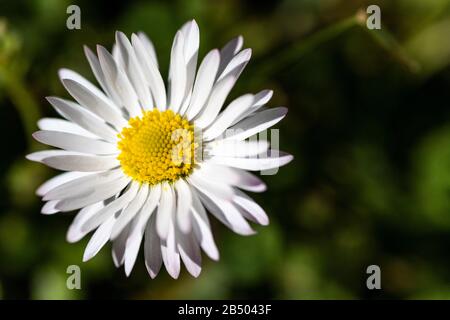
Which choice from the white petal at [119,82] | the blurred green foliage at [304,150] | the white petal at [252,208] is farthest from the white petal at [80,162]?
the blurred green foliage at [304,150]

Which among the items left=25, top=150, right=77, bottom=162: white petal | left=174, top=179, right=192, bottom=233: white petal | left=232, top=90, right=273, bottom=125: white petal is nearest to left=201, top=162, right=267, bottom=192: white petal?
left=174, top=179, right=192, bottom=233: white petal

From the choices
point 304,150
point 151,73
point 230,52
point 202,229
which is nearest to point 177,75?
point 151,73

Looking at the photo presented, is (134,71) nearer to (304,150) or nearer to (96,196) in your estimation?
(96,196)

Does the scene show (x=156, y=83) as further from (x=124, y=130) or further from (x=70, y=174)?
(x=70, y=174)

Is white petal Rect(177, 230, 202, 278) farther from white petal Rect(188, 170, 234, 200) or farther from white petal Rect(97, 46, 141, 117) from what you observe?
white petal Rect(97, 46, 141, 117)

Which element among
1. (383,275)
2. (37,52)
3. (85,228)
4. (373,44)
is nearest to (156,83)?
(85,228)

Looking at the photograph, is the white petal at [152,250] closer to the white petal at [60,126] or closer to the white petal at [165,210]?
the white petal at [165,210]
